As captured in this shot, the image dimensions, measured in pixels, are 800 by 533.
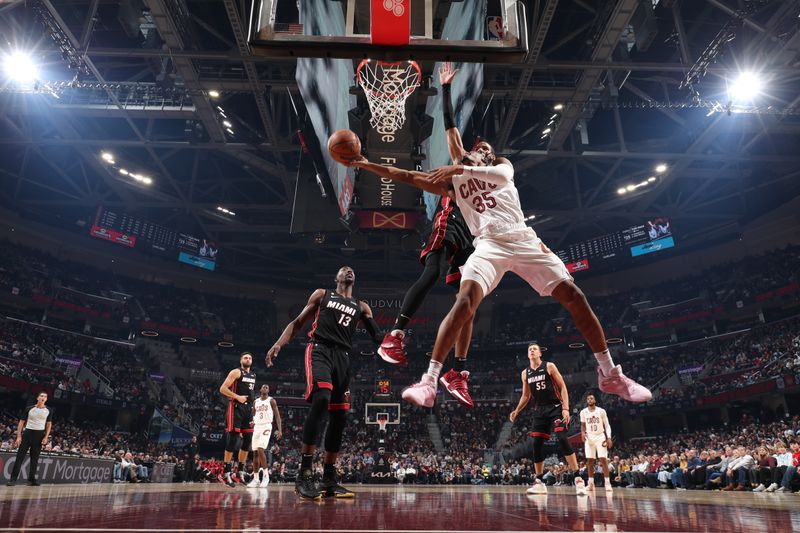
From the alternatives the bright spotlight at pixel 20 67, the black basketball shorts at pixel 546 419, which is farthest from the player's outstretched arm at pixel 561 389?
the bright spotlight at pixel 20 67

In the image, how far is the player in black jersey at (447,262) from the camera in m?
4.14

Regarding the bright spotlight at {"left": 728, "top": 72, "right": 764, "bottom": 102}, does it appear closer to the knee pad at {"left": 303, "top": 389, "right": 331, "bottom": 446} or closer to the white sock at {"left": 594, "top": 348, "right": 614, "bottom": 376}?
the white sock at {"left": 594, "top": 348, "right": 614, "bottom": 376}

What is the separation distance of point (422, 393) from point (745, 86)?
1481 centimetres

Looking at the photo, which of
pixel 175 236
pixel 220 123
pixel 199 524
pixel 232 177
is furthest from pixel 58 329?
pixel 199 524

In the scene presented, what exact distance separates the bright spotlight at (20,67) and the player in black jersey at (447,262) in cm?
1331

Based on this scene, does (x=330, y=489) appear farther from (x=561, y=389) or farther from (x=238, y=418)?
(x=561, y=389)

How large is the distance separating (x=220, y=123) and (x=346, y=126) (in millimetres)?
7358

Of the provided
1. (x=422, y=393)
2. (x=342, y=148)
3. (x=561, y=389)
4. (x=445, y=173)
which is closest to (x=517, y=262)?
(x=445, y=173)

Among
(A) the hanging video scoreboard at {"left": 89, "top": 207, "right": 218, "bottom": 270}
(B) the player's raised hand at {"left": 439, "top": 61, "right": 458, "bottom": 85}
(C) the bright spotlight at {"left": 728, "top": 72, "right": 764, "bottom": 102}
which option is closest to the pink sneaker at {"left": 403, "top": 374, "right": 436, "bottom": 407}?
(B) the player's raised hand at {"left": 439, "top": 61, "right": 458, "bottom": 85}

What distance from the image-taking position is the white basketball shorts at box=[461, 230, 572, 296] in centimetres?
361

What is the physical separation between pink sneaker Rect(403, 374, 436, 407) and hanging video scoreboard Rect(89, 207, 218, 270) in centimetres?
2504

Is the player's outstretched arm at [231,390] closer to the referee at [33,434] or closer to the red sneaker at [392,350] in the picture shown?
the referee at [33,434]

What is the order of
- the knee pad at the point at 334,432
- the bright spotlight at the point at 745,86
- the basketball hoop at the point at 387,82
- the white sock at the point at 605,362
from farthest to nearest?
the bright spotlight at the point at 745,86 → the basketball hoop at the point at 387,82 → the knee pad at the point at 334,432 → the white sock at the point at 605,362

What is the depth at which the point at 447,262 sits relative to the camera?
17.4 ft
